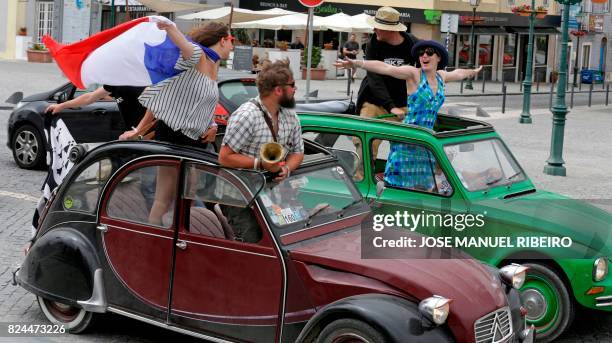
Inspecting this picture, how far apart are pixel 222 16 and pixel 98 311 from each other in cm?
3239

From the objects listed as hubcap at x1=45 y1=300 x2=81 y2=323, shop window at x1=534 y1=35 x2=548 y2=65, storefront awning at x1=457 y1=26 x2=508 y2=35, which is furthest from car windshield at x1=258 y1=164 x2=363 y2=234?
shop window at x1=534 y1=35 x2=548 y2=65

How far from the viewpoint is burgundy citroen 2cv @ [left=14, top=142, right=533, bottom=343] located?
17.8ft

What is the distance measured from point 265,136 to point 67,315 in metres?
1.82

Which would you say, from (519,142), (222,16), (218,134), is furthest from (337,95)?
(218,134)

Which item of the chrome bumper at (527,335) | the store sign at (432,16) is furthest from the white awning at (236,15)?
the chrome bumper at (527,335)

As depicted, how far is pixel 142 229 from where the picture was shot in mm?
6332

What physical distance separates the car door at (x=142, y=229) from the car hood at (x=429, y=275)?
93 cm

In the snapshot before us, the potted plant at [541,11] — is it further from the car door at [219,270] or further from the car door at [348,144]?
the car door at [219,270]

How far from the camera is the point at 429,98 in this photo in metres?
8.51

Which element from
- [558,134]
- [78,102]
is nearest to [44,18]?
[558,134]

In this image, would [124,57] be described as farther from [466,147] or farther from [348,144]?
[466,147]

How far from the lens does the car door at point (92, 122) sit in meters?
13.2

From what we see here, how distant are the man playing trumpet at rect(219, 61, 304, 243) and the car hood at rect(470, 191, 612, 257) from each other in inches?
65.3

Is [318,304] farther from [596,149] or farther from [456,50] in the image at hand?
[456,50]
